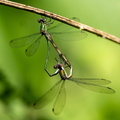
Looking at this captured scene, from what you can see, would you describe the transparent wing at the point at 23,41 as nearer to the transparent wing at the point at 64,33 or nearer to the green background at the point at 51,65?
the green background at the point at 51,65

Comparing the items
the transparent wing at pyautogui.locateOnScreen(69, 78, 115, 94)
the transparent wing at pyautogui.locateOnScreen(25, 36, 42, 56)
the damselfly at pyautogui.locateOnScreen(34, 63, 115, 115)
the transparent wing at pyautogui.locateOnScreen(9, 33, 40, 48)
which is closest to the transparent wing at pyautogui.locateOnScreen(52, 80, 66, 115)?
the damselfly at pyautogui.locateOnScreen(34, 63, 115, 115)

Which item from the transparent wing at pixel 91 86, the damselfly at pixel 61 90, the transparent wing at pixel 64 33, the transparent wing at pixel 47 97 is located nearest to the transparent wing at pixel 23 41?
the transparent wing at pixel 64 33

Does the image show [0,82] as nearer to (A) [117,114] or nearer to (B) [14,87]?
(B) [14,87]

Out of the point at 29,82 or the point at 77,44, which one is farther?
the point at 77,44

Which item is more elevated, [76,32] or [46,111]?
[76,32]

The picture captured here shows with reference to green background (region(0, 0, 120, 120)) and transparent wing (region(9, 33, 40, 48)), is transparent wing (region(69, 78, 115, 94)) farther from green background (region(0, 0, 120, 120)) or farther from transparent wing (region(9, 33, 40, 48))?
transparent wing (region(9, 33, 40, 48))

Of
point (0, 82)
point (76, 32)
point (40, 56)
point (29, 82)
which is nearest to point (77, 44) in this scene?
point (76, 32)
